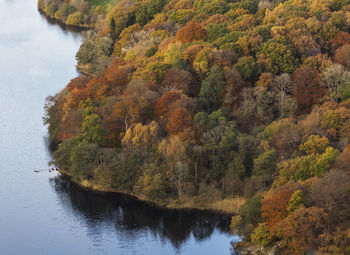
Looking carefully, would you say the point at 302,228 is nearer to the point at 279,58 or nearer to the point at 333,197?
the point at 333,197

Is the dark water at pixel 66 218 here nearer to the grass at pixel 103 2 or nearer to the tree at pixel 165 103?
the tree at pixel 165 103

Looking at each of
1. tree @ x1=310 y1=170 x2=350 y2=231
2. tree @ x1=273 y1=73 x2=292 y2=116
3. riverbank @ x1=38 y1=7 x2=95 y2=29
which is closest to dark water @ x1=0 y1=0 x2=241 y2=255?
tree @ x1=310 y1=170 x2=350 y2=231

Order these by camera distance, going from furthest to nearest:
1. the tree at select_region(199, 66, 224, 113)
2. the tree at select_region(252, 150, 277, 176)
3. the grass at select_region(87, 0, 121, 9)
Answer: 1. the grass at select_region(87, 0, 121, 9)
2. the tree at select_region(199, 66, 224, 113)
3. the tree at select_region(252, 150, 277, 176)

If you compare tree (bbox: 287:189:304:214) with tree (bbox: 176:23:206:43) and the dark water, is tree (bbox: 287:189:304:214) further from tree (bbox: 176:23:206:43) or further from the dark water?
tree (bbox: 176:23:206:43)

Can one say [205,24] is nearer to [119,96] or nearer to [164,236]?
[119,96]

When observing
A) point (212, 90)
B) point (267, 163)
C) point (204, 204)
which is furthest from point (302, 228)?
point (212, 90)

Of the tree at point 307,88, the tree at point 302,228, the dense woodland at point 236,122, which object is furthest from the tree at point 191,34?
the tree at point 302,228

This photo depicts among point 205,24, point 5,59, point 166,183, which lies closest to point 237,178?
point 166,183
